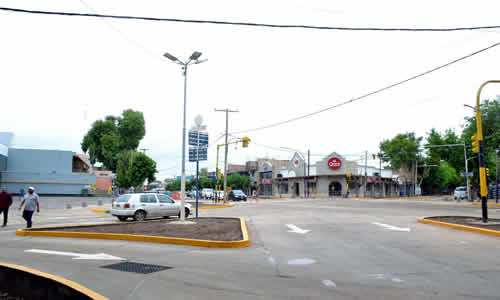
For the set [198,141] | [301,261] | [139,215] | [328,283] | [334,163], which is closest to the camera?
[328,283]

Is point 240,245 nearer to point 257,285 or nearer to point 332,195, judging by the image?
point 257,285

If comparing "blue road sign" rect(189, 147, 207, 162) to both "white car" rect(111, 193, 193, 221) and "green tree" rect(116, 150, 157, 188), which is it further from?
"green tree" rect(116, 150, 157, 188)

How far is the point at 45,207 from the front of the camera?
31578 millimetres

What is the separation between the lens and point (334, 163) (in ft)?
202

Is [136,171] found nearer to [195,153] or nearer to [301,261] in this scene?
[195,153]

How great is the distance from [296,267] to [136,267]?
10.3ft

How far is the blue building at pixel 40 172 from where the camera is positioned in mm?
47969

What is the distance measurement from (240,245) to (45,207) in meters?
27.9

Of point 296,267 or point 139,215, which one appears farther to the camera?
point 139,215

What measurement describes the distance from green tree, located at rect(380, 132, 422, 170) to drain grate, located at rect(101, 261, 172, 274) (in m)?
71.9

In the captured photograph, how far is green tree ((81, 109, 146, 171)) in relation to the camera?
69.5 metres

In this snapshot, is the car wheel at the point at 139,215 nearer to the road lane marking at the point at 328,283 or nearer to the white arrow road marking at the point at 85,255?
the white arrow road marking at the point at 85,255

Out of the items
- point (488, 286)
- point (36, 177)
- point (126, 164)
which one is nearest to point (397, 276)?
point (488, 286)

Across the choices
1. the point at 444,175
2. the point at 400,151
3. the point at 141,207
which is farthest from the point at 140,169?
the point at 444,175
